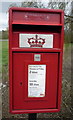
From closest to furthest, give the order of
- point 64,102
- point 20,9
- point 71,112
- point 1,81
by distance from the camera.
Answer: point 20,9
point 71,112
point 64,102
point 1,81

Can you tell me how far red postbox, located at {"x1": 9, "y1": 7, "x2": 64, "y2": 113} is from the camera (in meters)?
1.58

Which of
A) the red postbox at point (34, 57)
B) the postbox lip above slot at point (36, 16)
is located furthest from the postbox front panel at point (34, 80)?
the postbox lip above slot at point (36, 16)

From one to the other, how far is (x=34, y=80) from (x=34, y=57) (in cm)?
27

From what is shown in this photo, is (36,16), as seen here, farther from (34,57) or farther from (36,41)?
(34,57)

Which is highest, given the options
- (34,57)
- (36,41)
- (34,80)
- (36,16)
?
(36,16)

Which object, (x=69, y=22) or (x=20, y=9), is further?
(x=69, y=22)

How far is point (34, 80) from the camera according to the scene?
1676 mm

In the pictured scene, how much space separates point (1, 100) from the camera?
3.01 m

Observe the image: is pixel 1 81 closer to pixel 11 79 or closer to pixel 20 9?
pixel 11 79

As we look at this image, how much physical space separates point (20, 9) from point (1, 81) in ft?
9.21

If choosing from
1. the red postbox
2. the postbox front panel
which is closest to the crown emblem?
the red postbox

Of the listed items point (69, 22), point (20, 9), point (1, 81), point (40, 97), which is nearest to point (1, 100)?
point (1, 81)

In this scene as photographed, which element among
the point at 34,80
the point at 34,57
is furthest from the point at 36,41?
the point at 34,80

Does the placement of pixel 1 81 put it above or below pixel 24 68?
below
